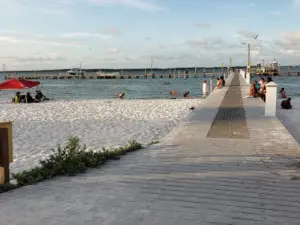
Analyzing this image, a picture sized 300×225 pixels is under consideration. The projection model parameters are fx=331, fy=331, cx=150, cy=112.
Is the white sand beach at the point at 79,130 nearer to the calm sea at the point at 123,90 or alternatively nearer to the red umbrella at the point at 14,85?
the red umbrella at the point at 14,85

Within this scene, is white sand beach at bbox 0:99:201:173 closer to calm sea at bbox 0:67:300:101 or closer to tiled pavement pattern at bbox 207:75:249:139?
tiled pavement pattern at bbox 207:75:249:139

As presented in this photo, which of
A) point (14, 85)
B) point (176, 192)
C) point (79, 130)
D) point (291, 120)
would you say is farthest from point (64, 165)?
point (14, 85)

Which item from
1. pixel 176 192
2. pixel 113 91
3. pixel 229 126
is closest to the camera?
pixel 176 192

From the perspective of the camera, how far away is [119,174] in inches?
181

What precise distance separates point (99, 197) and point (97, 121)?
868cm

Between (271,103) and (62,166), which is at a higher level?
(271,103)

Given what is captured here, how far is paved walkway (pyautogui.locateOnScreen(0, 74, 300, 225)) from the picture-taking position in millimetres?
3104

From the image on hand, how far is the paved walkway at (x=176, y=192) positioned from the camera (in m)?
3.10

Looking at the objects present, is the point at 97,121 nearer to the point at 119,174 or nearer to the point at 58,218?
the point at 119,174

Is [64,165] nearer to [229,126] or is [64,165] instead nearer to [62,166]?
[62,166]

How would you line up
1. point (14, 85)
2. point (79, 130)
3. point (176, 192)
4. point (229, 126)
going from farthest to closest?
1. point (14, 85)
2. point (79, 130)
3. point (229, 126)
4. point (176, 192)

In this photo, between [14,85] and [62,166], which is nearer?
[62,166]

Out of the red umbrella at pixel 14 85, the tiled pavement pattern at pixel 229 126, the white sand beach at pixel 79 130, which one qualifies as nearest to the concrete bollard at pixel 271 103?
the tiled pavement pattern at pixel 229 126

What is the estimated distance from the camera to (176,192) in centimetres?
379
